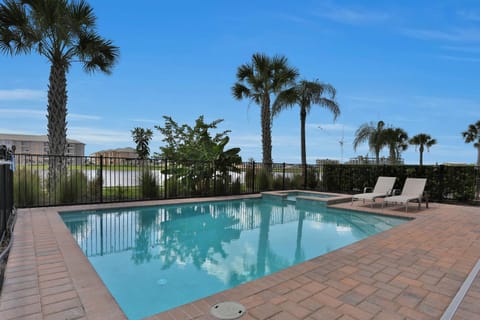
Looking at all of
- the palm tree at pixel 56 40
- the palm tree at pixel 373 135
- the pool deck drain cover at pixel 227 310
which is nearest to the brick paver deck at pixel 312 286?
the pool deck drain cover at pixel 227 310

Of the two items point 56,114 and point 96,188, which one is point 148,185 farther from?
point 56,114

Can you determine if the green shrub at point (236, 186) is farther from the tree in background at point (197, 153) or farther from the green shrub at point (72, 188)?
the green shrub at point (72, 188)

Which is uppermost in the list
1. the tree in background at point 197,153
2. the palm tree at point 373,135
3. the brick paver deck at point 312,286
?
the palm tree at point 373,135

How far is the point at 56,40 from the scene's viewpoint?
8273 millimetres

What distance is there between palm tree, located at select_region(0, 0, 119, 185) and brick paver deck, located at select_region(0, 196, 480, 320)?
17.6 ft

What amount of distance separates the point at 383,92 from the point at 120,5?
1509 cm

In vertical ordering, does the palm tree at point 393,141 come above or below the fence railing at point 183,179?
above

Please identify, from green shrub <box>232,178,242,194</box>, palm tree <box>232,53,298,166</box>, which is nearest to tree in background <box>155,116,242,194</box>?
green shrub <box>232,178,242,194</box>

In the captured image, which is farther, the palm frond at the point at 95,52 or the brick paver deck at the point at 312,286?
the palm frond at the point at 95,52

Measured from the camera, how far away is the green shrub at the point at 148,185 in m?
9.56

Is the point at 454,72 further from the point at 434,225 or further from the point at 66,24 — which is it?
the point at 66,24

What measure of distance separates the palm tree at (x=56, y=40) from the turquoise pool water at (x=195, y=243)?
144 inches

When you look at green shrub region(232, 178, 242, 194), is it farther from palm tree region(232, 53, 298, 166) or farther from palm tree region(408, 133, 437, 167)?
palm tree region(408, 133, 437, 167)

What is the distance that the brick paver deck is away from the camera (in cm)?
231
